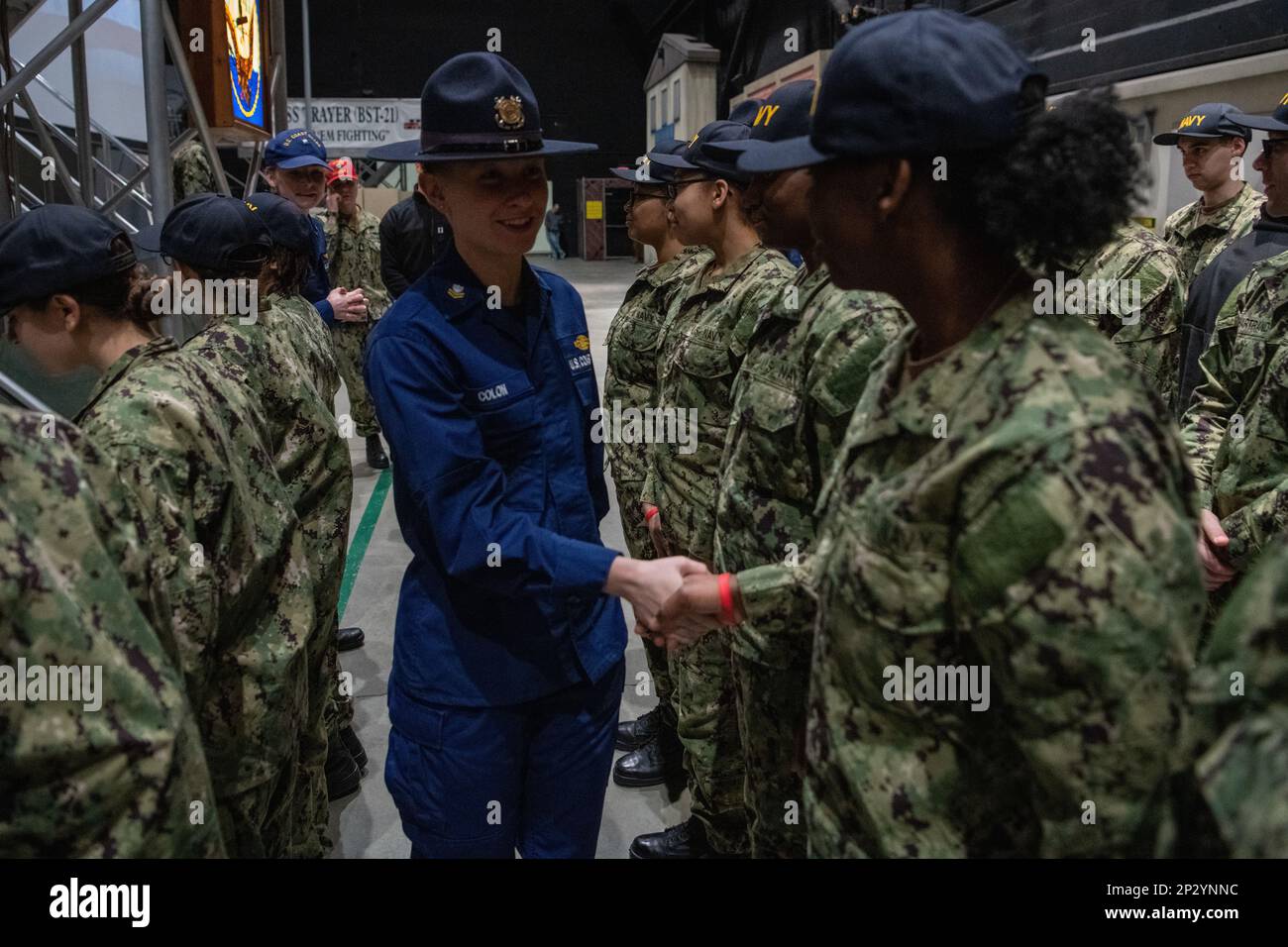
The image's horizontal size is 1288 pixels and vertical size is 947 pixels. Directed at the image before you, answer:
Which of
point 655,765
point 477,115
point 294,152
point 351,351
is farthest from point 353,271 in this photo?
point 477,115

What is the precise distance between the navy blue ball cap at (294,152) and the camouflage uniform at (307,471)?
239 cm

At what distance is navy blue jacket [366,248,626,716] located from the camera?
1812 mm

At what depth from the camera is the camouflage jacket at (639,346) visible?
4.08 m

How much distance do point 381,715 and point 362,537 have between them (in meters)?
2.23

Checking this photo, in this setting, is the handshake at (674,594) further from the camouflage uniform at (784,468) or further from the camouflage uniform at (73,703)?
the camouflage uniform at (73,703)

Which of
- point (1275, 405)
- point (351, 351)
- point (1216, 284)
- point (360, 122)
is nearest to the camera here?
point (1275, 405)

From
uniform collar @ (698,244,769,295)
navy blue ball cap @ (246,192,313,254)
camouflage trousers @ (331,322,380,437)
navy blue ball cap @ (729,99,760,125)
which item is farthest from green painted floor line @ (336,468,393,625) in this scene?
navy blue ball cap @ (729,99,760,125)

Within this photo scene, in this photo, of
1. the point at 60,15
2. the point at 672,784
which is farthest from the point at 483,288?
the point at 60,15

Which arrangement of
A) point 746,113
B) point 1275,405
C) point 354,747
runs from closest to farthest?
point 1275,405
point 746,113
point 354,747

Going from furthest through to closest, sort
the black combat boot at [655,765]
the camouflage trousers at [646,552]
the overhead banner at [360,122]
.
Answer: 1. the overhead banner at [360,122]
2. the camouflage trousers at [646,552]
3. the black combat boot at [655,765]

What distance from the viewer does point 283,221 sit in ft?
10.6

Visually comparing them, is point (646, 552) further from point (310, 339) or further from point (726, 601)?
point (726, 601)

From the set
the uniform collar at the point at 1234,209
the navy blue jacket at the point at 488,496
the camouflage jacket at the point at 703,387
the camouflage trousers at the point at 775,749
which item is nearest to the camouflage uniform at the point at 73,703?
the navy blue jacket at the point at 488,496
